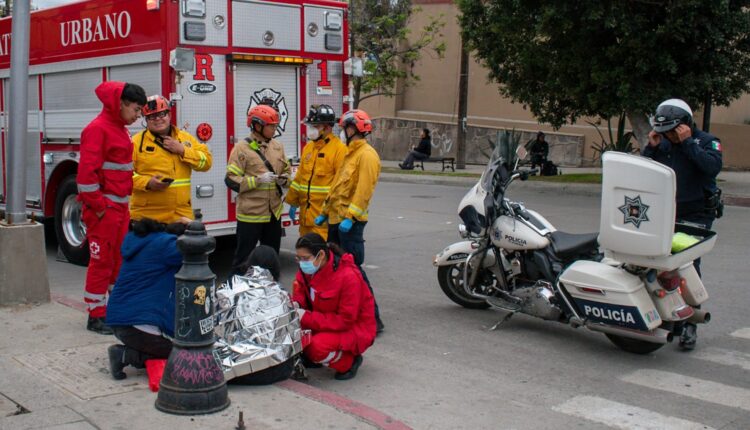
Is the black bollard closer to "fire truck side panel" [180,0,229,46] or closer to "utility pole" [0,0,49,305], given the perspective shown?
"utility pole" [0,0,49,305]

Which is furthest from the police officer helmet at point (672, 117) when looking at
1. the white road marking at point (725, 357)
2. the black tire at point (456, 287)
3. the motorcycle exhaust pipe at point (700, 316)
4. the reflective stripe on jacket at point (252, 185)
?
the reflective stripe on jacket at point (252, 185)

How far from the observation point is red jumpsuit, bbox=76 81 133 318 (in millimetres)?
6496

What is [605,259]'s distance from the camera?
6.53 metres

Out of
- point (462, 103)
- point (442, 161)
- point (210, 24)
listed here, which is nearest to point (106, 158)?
point (210, 24)

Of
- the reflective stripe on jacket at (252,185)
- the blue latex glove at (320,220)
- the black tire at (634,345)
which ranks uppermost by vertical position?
the reflective stripe on jacket at (252,185)

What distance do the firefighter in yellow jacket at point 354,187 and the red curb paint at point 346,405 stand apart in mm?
1670

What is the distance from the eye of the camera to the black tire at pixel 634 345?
637cm

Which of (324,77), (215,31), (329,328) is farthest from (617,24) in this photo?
(329,328)

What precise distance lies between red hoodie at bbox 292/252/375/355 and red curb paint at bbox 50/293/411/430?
0.41m

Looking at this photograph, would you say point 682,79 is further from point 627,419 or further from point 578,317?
point 627,419

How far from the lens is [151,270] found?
5.41 m

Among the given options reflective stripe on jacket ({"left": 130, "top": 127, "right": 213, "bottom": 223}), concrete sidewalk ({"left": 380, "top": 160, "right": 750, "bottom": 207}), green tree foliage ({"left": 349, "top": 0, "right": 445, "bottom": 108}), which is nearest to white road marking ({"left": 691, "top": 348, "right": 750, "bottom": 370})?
reflective stripe on jacket ({"left": 130, "top": 127, "right": 213, "bottom": 223})

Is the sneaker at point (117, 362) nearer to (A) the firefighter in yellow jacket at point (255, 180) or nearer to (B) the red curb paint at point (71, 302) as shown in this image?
(B) the red curb paint at point (71, 302)

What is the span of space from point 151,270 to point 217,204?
368 cm
